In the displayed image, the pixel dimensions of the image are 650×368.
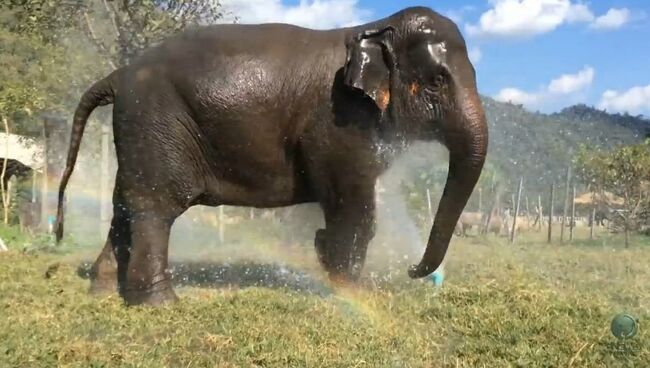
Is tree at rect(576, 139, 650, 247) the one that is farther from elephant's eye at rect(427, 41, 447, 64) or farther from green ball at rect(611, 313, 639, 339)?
green ball at rect(611, 313, 639, 339)

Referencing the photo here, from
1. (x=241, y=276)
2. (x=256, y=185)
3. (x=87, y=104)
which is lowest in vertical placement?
(x=241, y=276)

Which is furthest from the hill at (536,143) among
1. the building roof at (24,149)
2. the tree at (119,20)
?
the building roof at (24,149)

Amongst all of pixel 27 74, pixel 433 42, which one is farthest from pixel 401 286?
pixel 27 74

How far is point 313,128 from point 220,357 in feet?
9.21

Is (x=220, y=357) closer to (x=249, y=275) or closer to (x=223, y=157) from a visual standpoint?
(x=223, y=157)

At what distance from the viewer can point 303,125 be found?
7414 millimetres

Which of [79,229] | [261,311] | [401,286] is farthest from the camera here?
[79,229]

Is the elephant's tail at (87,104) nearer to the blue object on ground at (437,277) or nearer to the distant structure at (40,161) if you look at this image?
the blue object on ground at (437,277)

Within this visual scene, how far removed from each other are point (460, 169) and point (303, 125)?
1.44m

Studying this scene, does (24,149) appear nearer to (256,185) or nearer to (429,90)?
(256,185)

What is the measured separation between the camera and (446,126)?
7.29 meters

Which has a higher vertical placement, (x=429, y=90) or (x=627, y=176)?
(x=429, y=90)

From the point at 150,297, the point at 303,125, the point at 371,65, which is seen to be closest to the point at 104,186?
the point at 150,297

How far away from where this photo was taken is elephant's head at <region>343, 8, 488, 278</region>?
7.13m
